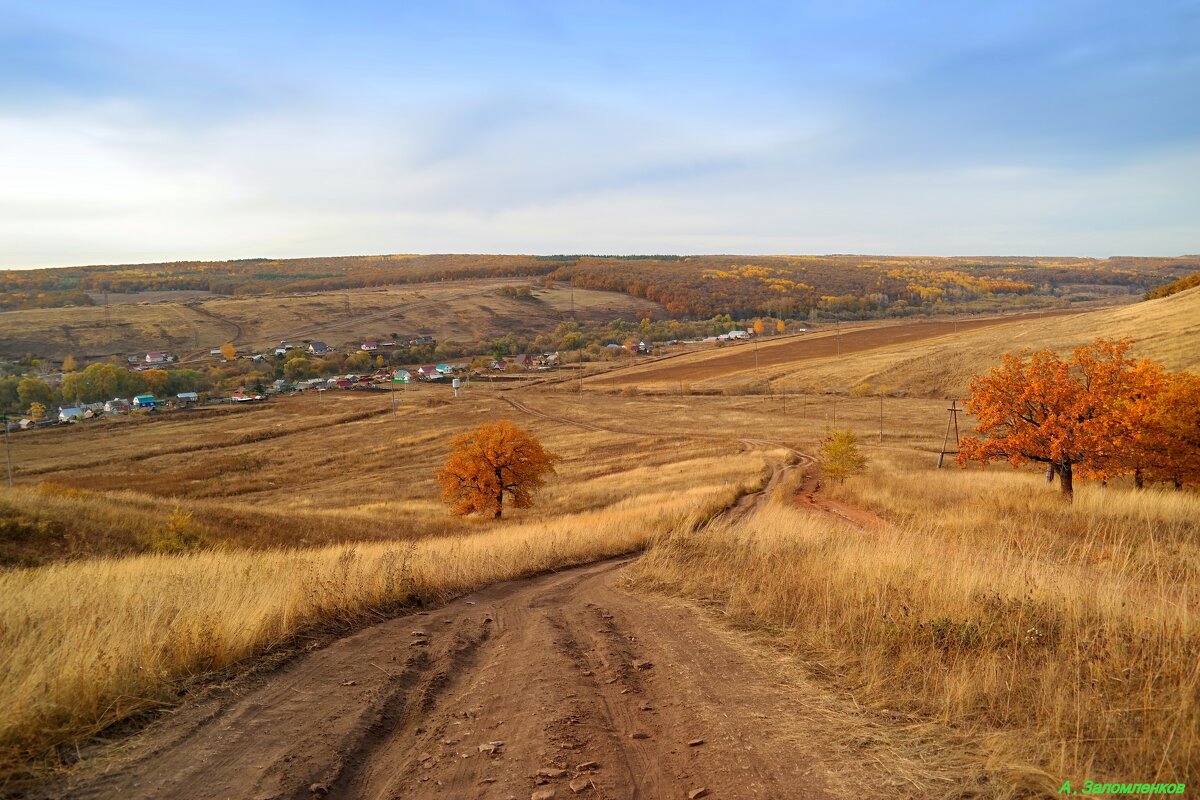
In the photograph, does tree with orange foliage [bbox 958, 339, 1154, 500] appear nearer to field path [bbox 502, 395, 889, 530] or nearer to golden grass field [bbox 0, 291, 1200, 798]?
golden grass field [bbox 0, 291, 1200, 798]

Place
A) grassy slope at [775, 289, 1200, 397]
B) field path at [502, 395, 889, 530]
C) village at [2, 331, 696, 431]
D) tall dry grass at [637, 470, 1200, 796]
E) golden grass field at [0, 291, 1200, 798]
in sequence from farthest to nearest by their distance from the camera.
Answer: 1. village at [2, 331, 696, 431]
2. grassy slope at [775, 289, 1200, 397]
3. field path at [502, 395, 889, 530]
4. golden grass field at [0, 291, 1200, 798]
5. tall dry grass at [637, 470, 1200, 796]

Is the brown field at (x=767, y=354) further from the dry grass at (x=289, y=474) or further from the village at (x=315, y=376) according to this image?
the dry grass at (x=289, y=474)

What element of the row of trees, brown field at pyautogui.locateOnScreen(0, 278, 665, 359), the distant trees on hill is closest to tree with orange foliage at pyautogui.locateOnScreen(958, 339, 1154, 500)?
the row of trees

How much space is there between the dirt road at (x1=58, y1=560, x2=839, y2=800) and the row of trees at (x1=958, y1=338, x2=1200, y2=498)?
2164cm

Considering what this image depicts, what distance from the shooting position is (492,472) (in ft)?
143

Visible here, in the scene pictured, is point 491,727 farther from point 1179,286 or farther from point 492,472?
point 1179,286

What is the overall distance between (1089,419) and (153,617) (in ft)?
90.1

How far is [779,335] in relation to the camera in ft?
539

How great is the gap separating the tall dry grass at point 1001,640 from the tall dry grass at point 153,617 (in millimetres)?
3856

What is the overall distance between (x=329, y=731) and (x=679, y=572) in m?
6.35

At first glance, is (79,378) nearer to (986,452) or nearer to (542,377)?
(542,377)

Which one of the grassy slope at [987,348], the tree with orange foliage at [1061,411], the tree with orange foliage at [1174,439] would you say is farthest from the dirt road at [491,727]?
the grassy slope at [987,348]

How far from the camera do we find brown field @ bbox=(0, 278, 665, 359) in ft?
475

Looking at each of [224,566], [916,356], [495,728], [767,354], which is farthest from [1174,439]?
[767,354]
